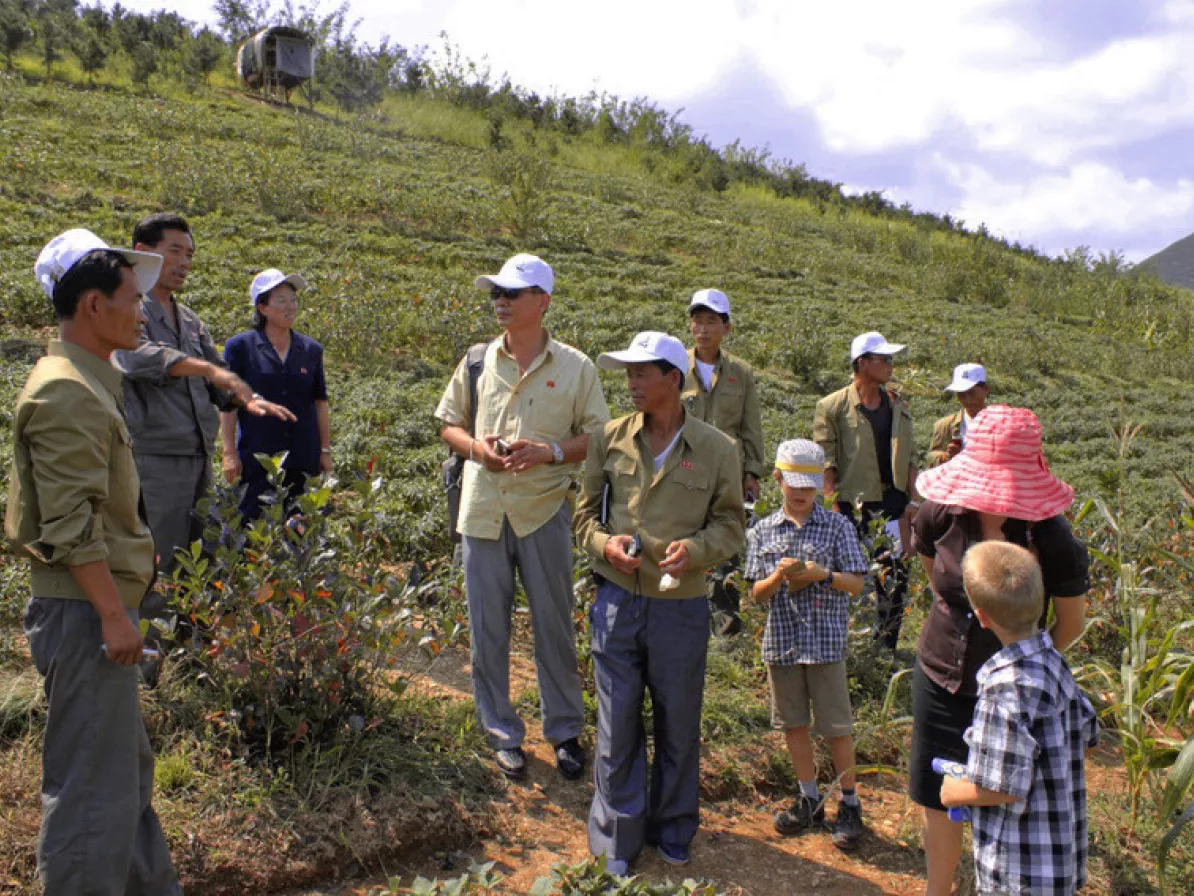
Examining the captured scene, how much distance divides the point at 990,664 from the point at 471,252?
1524 cm

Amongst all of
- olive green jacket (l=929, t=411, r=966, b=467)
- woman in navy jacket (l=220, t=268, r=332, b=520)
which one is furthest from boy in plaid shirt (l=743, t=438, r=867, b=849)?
olive green jacket (l=929, t=411, r=966, b=467)

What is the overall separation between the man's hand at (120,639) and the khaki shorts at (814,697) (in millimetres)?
2271

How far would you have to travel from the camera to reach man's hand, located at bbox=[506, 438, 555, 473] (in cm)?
349

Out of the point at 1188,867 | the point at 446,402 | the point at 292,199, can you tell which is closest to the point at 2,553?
the point at 446,402

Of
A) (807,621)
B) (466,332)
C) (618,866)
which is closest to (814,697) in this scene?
(807,621)

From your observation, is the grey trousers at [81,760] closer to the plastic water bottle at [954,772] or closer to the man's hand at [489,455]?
the man's hand at [489,455]

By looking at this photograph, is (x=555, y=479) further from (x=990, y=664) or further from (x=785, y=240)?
(x=785, y=240)

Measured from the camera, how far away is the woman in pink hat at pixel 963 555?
2656mm

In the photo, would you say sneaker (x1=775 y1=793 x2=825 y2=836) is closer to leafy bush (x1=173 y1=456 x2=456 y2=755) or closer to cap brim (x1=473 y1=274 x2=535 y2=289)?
leafy bush (x1=173 y1=456 x2=456 y2=755)

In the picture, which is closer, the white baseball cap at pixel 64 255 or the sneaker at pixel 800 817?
the white baseball cap at pixel 64 255

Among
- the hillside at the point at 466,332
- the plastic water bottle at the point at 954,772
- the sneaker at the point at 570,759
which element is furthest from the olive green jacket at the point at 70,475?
the plastic water bottle at the point at 954,772

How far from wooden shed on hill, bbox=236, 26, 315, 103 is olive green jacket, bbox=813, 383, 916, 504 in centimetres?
3032

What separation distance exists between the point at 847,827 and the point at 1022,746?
143 centimetres

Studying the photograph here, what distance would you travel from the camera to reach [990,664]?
2.33 metres
